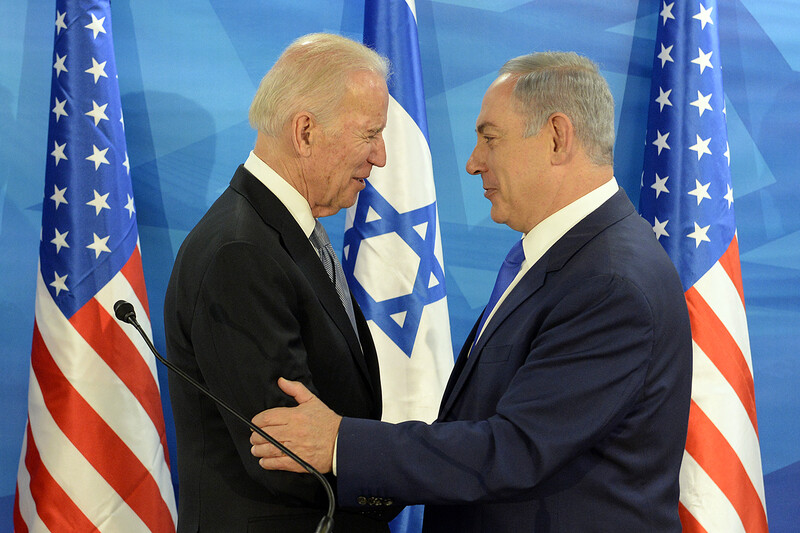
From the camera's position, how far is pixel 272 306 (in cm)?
142

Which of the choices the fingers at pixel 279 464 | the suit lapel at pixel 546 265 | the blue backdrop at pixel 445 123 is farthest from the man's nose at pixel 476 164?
the blue backdrop at pixel 445 123

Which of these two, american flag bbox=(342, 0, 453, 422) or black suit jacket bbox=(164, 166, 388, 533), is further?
american flag bbox=(342, 0, 453, 422)

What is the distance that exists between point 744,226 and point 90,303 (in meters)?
2.62

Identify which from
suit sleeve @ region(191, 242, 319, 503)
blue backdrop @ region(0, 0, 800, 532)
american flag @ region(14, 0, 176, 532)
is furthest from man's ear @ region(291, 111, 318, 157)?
blue backdrop @ region(0, 0, 800, 532)

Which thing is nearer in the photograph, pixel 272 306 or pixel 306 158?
pixel 272 306

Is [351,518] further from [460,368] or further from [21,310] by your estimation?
[21,310]

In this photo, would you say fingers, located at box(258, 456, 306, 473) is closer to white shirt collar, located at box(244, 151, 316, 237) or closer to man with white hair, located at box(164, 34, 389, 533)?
man with white hair, located at box(164, 34, 389, 533)

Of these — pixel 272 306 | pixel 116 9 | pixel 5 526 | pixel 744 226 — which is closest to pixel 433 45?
pixel 116 9

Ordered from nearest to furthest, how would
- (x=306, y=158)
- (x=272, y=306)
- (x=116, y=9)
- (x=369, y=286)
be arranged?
(x=272, y=306) < (x=306, y=158) < (x=369, y=286) < (x=116, y=9)

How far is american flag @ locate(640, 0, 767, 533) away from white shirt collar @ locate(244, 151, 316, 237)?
63.1 inches

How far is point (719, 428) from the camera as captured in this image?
268cm

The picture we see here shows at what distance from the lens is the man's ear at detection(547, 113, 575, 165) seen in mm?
1648

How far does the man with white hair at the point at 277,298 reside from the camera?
141 cm

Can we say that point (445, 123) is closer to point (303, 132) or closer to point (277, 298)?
point (303, 132)
